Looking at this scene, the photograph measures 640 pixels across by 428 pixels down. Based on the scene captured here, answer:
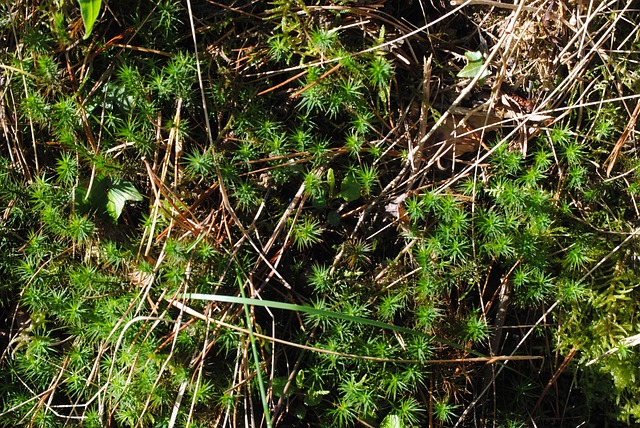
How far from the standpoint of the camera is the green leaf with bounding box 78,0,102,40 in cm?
200

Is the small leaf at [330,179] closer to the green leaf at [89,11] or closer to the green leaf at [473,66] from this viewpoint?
the green leaf at [473,66]

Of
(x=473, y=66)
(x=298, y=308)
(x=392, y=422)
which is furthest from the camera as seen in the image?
(x=473, y=66)

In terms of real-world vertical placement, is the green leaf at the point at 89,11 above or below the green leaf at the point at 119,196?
above

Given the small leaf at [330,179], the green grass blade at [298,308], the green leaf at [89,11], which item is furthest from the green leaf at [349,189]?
the green leaf at [89,11]

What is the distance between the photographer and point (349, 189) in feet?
7.21

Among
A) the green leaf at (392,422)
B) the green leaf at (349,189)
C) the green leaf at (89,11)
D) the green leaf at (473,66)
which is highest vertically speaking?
the green leaf at (89,11)

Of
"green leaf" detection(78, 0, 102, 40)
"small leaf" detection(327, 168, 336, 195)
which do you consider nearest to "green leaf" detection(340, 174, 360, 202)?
"small leaf" detection(327, 168, 336, 195)

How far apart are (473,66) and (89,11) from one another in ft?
4.34

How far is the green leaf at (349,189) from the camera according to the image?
2.20 metres

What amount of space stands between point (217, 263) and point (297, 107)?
0.62 meters

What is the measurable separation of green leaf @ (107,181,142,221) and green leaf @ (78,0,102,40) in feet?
1.67

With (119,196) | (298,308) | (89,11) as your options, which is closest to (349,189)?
(298,308)

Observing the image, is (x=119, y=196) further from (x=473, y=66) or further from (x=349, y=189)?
(x=473, y=66)

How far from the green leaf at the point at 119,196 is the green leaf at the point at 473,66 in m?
1.24
